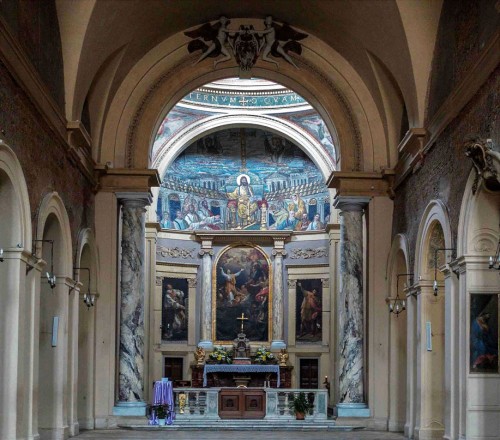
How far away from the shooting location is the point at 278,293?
33.5m

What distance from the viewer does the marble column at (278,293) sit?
33.2 meters

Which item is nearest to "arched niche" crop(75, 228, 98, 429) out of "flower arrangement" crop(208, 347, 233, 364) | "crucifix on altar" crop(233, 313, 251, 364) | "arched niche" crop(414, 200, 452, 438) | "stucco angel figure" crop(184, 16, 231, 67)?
"stucco angel figure" crop(184, 16, 231, 67)

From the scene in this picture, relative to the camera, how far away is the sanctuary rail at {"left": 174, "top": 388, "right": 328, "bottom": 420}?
950 inches

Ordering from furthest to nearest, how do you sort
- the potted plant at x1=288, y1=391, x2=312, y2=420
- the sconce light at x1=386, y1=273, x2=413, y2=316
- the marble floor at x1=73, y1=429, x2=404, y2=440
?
the potted plant at x1=288, y1=391, x2=312, y2=420, the sconce light at x1=386, y1=273, x2=413, y2=316, the marble floor at x1=73, y1=429, x2=404, y2=440

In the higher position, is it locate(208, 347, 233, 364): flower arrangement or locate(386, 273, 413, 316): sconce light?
locate(386, 273, 413, 316): sconce light

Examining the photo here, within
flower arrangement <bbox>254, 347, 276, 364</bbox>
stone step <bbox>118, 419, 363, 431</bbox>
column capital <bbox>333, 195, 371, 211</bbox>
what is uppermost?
column capital <bbox>333, 195, 371, 211</bbox>

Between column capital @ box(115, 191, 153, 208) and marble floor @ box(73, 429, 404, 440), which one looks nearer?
marble floor @ box(73, 429, 404, 440)

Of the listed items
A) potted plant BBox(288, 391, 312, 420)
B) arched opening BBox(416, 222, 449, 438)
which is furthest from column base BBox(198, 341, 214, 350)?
arched opening BBox(416, 222, 449, 438)

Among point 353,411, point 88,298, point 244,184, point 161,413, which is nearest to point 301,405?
point 353,411

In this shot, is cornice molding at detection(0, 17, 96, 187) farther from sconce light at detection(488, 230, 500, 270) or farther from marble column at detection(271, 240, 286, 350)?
marble column at detection(271, 240, 286, 350)

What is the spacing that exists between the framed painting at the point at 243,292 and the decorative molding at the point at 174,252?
40.1 inches

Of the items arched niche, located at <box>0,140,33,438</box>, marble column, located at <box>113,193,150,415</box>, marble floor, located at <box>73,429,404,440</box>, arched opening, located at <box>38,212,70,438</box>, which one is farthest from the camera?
marble column, located at <box>113,193,150,415</box>

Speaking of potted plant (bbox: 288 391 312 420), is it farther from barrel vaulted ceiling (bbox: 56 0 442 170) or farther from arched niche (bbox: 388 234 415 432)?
barrel vaulted ceiling (bbox: 56 0 442 170)

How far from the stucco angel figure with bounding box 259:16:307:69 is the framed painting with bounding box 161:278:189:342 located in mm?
12186
